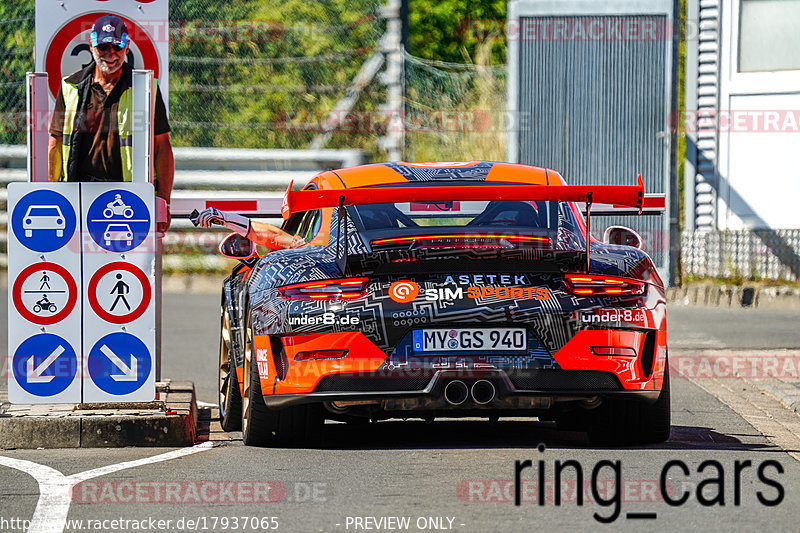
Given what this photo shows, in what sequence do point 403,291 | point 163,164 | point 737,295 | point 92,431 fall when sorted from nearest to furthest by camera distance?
Result: 1. point 403,291
2. point 92,431
3. point 163,164
4. point 737,295

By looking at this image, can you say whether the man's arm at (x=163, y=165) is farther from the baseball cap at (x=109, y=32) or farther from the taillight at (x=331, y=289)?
the taillight at (x=331, y=289)

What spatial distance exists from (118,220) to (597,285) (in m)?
2.34

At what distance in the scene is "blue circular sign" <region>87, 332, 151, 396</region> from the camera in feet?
25.3

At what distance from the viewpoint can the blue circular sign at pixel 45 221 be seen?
7609 mm

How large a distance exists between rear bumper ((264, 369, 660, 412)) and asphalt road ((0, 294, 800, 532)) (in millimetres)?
260

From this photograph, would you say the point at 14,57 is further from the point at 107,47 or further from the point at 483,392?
the point at 483,392

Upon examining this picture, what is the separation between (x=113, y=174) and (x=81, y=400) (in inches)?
51.4

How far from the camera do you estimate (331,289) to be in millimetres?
6863

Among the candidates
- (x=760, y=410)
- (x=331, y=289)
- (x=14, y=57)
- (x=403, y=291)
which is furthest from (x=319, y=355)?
(x=14, y=57)

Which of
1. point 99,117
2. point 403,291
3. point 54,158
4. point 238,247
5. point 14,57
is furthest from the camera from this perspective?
point 14,57

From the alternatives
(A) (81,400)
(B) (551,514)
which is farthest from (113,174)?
(B) (551,514)

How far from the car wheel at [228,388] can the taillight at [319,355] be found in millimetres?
1052

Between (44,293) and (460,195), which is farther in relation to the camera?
(44,293)

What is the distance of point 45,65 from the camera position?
8648mm
